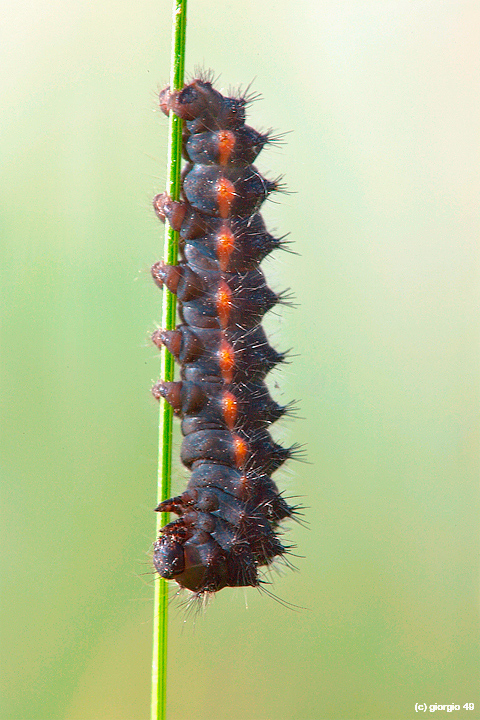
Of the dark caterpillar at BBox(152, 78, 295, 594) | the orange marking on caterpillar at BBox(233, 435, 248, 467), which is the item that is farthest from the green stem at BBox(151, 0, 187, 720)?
the orange marking on caterpillar at BBox(233, 435, 248, 467)

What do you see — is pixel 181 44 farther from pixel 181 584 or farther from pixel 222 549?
pixel 181 584

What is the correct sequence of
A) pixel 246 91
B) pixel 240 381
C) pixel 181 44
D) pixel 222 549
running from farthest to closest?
pixel 246 91 < pixel 240 381 < pixel 222 549 < pixel 181 44

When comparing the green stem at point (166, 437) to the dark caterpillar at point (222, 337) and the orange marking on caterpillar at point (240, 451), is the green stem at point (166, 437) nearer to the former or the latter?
the dark caterpillar at point (222, 337)

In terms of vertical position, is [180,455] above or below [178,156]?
below

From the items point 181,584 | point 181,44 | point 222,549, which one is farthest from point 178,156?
point 181,584

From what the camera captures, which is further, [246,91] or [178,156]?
[246,91]

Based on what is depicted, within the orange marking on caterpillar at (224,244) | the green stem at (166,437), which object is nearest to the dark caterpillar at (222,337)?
the orange marking on caterpillar at (224,244)

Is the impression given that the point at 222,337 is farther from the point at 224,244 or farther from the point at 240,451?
the point at 240,451

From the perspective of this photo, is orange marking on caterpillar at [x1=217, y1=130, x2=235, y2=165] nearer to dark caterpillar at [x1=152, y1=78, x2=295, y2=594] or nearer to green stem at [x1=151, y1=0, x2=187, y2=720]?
dark caterpillar at [x1=152, y1=78, x2=295, y2=594]
